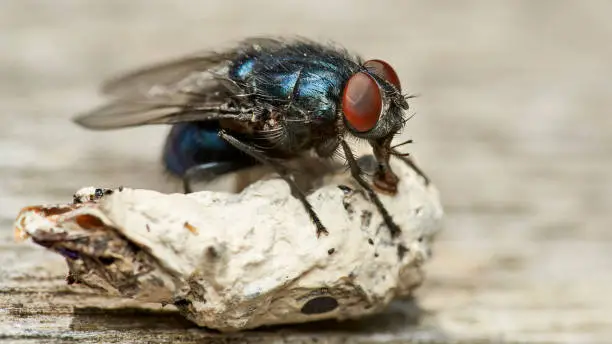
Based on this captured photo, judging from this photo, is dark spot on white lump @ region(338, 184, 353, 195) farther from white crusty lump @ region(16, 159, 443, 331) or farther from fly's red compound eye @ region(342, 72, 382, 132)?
fly's red compound eye @ region(342, 72, 382, 132)

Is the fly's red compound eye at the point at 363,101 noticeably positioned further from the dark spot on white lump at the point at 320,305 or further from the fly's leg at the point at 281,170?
the dark spot on white lump at the point at 320,305

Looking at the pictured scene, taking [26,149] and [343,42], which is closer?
[26,149]

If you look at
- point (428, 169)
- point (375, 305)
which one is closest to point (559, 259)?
point (428, 169)

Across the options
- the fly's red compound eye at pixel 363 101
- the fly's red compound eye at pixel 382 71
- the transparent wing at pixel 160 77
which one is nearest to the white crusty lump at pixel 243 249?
the fly's red compound eye at pixel 363 101

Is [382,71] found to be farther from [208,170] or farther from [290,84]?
Answer: [208,170]

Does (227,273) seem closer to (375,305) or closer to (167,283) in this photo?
(167,283)

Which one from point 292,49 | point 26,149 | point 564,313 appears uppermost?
point 292,49
